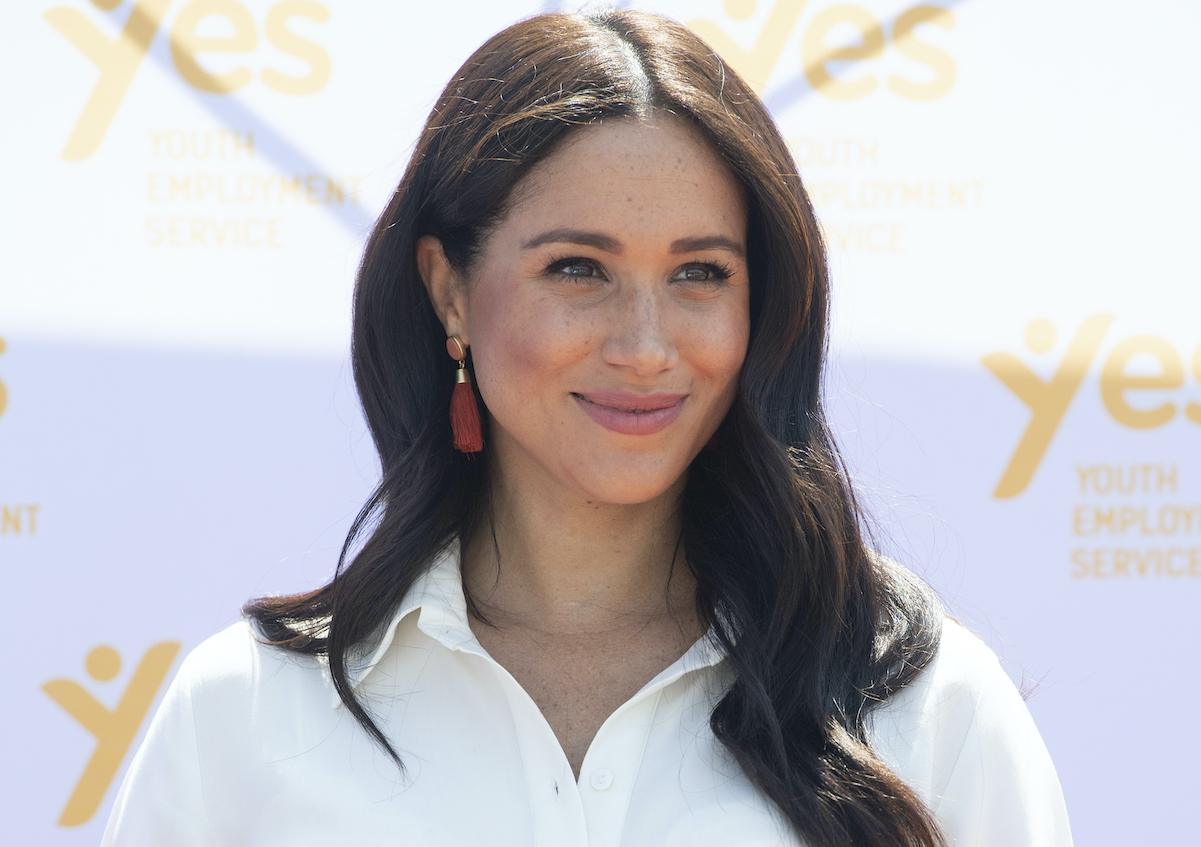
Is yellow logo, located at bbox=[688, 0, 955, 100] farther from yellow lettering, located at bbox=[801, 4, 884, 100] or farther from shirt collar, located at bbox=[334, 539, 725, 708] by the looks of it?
shirt collar, located at bbox=[334, 539, 725, 708]

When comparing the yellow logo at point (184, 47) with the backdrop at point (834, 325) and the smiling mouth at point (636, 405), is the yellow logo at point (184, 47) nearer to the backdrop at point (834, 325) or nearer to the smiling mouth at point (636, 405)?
the backdrop at point (834, 325)

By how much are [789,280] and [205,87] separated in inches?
66.6

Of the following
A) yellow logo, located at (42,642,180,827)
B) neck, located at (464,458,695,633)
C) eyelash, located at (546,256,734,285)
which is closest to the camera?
eyelash, located at (546,256,734,285)

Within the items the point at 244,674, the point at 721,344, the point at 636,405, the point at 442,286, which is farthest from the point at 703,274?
the point at 244,674

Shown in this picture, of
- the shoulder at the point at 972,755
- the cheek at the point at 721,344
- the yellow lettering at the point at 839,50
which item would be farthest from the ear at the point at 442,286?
the yellow lettering at the point at 839,50

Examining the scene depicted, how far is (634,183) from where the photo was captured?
143cm

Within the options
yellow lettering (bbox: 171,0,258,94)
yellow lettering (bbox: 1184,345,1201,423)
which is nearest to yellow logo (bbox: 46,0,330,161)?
yellow lettering (bbox: 171,0,258,94)

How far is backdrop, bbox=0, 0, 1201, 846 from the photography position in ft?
8.41

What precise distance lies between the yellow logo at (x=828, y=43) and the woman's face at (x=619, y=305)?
1.24 metres

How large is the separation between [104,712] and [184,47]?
1473 mm

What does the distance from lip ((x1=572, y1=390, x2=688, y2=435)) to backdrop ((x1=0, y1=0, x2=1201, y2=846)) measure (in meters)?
1.17

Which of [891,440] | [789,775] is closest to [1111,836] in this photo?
[891,440]

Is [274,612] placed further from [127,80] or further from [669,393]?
[127,80]

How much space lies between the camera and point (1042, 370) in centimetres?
262
